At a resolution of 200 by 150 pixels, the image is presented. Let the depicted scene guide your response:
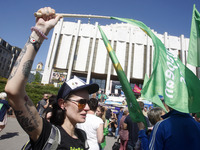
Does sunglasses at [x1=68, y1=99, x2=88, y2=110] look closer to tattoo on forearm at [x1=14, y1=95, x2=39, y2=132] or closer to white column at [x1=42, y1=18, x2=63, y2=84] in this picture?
tattoo on forearm at [x1=14, y1=95, x2=39, y2=132]

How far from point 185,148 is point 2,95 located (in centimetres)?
610

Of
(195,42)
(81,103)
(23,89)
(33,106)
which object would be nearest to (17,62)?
(23,89)

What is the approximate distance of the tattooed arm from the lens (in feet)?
2.91

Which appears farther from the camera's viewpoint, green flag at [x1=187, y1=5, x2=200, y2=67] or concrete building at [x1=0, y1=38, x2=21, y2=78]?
concrete building at [x1=0, y1=38, x2=21, y2=78]

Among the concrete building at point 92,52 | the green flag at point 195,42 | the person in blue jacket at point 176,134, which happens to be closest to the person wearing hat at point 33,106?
the person in blue jacket at point 176,134

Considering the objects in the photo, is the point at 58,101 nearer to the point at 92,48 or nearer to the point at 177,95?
the point at 177,95

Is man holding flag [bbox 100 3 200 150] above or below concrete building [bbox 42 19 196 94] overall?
below

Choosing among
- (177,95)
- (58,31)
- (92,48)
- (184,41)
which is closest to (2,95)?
(177,95)

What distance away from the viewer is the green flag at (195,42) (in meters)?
2.02

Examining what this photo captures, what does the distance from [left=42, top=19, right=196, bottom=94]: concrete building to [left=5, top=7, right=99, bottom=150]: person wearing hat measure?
89.4 feet

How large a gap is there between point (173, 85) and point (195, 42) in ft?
2.68

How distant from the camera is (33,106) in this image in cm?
104

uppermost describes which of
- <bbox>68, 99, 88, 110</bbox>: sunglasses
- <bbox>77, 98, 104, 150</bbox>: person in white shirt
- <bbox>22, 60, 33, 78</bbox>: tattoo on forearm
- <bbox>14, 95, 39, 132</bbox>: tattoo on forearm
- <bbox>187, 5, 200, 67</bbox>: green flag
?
<bbox>187, 5, 200, 67</bbox>: green flag

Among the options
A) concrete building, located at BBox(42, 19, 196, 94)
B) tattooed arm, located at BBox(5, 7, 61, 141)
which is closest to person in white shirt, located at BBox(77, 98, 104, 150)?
tattooed arm, located at BBox(5, 7, 61, 141)
